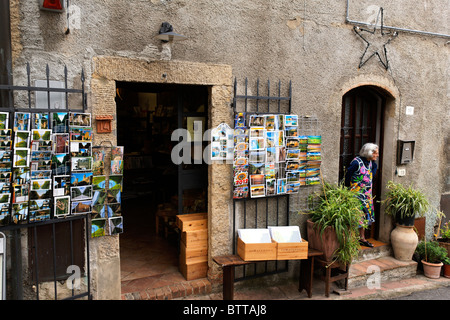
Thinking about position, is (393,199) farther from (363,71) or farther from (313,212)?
(363,71)

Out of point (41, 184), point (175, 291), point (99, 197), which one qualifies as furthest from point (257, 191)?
point (41, 184)

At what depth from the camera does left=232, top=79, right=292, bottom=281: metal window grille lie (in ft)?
14.6

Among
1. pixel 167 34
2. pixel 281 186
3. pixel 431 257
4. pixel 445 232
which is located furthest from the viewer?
pixel 445 232

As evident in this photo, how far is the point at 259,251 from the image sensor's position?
13.7ft

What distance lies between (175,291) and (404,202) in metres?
3.72

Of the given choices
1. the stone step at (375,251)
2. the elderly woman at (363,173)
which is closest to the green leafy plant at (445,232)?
the stone step at (375,251)

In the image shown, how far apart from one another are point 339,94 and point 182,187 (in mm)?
2617

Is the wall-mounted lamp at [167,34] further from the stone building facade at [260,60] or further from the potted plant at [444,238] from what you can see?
the potted plant at [444,238]

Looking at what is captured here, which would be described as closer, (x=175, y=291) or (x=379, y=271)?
(x=175, y=291)

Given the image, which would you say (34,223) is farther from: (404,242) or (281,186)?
(404,242)

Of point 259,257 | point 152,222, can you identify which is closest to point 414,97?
point 259,257

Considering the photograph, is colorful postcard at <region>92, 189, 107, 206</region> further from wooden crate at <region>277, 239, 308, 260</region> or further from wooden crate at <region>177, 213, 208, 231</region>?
wooden crate at <region>277, 239, 308, 260</region>

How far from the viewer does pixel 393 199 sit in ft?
18.3

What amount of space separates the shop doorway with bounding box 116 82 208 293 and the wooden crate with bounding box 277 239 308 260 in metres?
1.37
